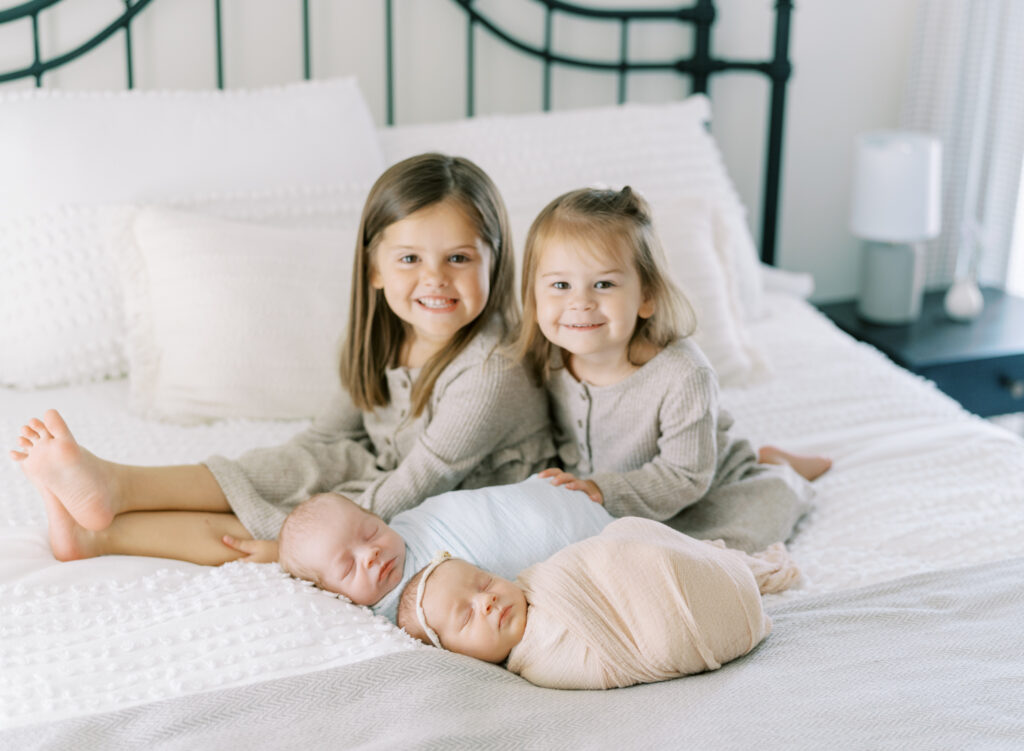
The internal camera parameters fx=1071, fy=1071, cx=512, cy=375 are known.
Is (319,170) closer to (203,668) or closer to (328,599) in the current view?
(328,599)

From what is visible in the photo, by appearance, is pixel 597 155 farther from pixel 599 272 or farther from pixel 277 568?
pixel 277 568

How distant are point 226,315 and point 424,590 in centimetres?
Answer: 78

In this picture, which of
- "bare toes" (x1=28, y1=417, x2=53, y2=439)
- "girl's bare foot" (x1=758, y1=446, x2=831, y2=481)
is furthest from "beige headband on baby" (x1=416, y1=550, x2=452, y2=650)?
"girl's bare foot" (x1=758, y1=446, x2=831, y2=481)

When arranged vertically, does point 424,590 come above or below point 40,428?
below

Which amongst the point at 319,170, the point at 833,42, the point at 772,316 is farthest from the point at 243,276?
the point at 833,42

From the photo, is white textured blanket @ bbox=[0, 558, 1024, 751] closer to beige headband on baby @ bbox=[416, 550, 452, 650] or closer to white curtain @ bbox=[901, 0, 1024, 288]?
beige headband on baby @ bbox=[416, 550, 452, 650]

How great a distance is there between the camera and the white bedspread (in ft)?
3.51

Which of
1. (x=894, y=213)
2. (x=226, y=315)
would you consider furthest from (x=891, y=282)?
(x=226, y=315)

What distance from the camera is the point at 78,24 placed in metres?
2.11

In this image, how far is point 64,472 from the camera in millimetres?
1322

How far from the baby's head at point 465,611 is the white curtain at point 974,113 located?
190cm

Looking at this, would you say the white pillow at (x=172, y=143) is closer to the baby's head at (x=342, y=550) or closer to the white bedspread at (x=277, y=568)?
the white bedspread at (x=277, y=568)

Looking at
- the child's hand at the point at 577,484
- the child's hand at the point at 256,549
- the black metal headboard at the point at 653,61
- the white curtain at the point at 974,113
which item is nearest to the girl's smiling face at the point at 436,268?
the child's hand at the point at 577,484

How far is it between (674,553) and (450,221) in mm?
606
